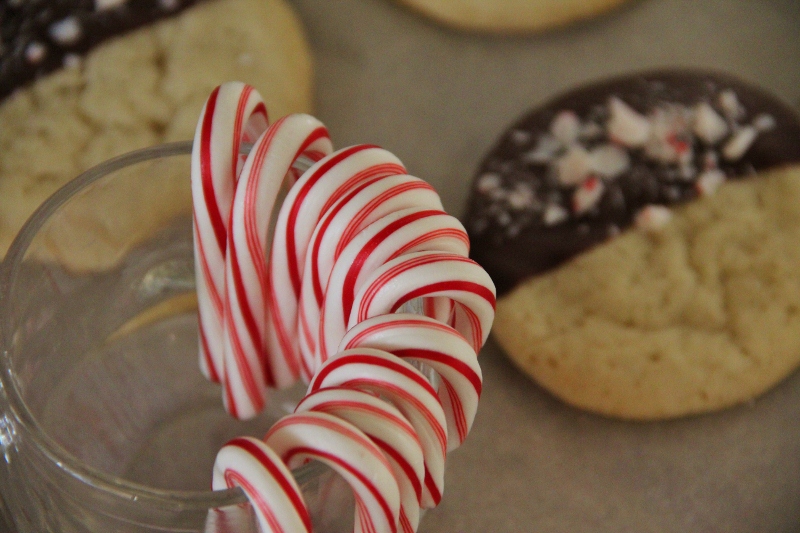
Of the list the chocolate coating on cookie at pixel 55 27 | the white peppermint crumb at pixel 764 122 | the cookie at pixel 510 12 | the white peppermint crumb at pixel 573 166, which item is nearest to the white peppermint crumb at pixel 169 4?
the chocolate coating on cookie at pixel 55 27

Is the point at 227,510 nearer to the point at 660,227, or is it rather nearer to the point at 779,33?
the point at 660,227

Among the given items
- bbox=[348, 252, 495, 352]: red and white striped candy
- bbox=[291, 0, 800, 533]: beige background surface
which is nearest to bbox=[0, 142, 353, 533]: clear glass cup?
bbox=[348, 252, 495, 352]: red and white striped candy

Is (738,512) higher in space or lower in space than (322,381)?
lower

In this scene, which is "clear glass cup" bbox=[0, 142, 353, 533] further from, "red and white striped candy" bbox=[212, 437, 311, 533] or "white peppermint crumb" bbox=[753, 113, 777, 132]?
"white peppermint crumb" bbox=[753, 113, 777, 132]

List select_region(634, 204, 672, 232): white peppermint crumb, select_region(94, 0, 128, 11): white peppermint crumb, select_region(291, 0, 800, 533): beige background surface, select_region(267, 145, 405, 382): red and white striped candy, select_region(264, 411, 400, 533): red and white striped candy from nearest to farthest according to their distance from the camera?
select_region(264, 411, 400, 533): red and white striped candy, select_region(267, 145, 405, 382): red and white striped candy, select_region(291, 0, 800, 533): beige background surface, select_region(634, 204, 672, 232): white peppermint crumb, select_region(94, 0, 128, 11): white peppermint crumb

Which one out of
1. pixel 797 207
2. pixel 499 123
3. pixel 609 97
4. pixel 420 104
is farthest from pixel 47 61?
pixel 797 207

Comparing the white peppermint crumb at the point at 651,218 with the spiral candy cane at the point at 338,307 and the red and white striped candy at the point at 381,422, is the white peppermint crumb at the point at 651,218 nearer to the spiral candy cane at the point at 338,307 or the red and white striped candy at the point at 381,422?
the spiral candy cane at the point at 338,307
